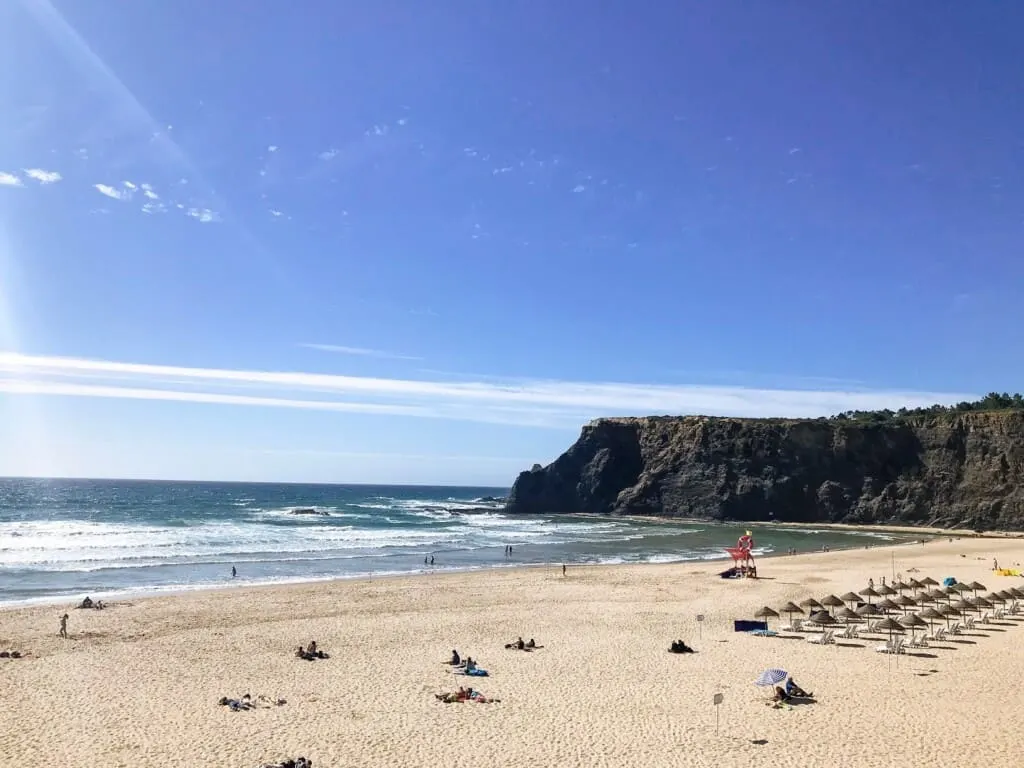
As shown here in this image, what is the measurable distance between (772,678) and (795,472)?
75.7 metres

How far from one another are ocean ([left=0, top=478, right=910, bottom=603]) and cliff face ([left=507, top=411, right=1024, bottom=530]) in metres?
7.47

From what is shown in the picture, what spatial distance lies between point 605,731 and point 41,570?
113 feet

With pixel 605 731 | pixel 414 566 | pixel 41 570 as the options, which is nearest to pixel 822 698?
pixel 605 731

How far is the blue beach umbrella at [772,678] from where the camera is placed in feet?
47.4

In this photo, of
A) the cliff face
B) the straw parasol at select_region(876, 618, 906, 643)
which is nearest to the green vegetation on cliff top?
the cliff face

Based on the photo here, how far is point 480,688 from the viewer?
15.5m

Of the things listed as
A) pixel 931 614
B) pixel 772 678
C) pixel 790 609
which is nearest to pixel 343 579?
pixel 790 609

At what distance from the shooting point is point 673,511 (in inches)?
3474

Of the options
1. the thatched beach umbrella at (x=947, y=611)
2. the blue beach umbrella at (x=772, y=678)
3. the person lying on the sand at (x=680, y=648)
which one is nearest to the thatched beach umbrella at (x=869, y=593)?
the thatched beach umbrella at (x=947, y=611)

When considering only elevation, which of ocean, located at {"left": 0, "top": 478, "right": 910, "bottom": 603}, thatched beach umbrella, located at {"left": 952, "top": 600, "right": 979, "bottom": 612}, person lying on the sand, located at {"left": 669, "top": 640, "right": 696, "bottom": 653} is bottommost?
ocean, located at {"left": 0, "top": 478, "right": 910, "bottom": 603}

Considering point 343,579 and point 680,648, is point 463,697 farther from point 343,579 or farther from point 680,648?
point 343,579

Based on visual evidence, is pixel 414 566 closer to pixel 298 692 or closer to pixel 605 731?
pixel 298 692

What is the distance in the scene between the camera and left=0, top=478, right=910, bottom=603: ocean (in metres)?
34.2

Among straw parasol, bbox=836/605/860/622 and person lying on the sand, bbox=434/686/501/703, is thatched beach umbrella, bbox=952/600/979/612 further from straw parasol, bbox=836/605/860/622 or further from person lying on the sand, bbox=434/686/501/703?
person lying on the sand, bbox=434/686/501/703
